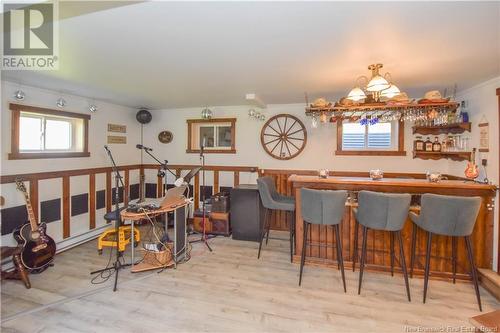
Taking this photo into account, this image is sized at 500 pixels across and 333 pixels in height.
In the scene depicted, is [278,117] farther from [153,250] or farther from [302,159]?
[153,250]

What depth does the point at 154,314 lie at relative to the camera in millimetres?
2418

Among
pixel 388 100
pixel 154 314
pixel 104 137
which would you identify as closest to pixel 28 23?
pixel 154 314

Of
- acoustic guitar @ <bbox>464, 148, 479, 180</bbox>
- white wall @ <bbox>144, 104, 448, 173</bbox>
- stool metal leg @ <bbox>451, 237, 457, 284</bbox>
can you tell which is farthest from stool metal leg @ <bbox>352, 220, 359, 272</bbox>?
white wall @ <bbox>144, 104, 448, 173</bbox>

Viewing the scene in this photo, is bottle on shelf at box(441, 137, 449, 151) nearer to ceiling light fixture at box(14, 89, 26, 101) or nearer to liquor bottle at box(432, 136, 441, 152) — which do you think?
liquor bottle at box(432, 136, 441, 152)

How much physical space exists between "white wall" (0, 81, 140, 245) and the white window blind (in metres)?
4.31

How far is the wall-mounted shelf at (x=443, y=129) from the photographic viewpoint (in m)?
3.59

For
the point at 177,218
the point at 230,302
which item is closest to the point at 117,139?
the point at 177,218

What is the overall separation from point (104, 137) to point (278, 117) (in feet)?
10.8

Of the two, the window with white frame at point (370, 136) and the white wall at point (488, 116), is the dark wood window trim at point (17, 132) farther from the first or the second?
the white wall at point (488, 116)

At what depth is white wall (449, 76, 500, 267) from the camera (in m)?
3.02

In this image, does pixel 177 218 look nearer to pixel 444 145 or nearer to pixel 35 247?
pixel 35 247
